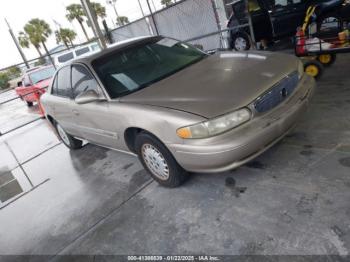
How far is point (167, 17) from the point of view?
10320mm

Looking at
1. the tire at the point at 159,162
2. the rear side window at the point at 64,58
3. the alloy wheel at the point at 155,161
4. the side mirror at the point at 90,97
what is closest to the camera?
the tire at the point at 159,162

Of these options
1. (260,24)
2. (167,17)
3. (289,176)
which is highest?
(167,17)

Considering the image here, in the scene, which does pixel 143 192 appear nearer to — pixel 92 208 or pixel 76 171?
pixel 92 208

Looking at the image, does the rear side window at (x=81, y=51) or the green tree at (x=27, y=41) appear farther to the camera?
the green tree at (x=27, y=41)

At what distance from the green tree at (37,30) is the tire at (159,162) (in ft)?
127

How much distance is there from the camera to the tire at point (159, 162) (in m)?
2.94

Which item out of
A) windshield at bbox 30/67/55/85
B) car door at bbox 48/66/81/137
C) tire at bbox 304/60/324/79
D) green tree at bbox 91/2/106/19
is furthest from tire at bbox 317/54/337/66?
green tree at bbox 91/2/106/19

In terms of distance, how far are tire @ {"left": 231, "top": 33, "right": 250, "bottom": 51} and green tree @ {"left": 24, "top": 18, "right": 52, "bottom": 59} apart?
34.2m

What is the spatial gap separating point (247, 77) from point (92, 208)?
2202 millimetres

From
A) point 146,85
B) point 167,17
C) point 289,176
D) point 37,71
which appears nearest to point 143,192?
point 146,85

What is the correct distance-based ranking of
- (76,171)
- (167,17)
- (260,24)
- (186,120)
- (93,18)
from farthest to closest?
1. (167,17)
2. (93,18)
3. (260,24)
4. (76,171)
5. (186,120)

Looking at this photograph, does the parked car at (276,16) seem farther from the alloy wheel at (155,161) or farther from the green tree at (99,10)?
the green tree at (99,10)

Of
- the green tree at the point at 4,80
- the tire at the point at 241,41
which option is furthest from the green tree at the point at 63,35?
the tire at the point at 241,41

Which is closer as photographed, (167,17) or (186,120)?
(186,120)
